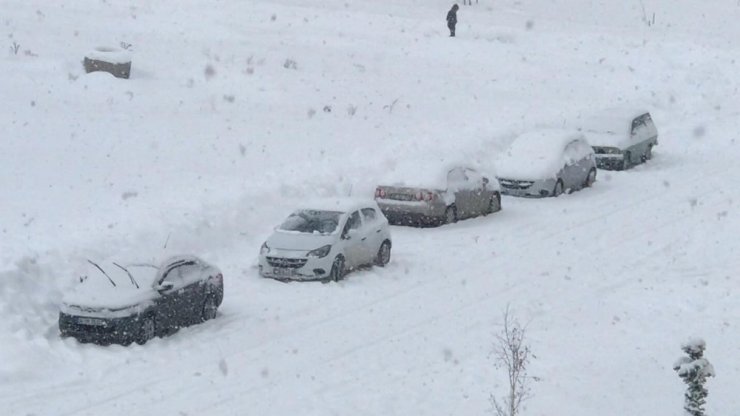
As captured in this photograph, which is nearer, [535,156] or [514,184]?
[514,184]

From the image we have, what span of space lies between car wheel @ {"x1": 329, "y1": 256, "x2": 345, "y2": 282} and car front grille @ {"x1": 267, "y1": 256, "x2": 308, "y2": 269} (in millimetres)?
554

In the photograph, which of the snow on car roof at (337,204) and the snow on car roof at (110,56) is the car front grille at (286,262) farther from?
the snow on car roof at (110,56)

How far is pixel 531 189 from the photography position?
3094cm

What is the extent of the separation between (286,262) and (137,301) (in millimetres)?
4549

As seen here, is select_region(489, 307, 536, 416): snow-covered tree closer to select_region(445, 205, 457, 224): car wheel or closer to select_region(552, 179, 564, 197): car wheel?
select_region(445, 205, 457, 224): car wheel

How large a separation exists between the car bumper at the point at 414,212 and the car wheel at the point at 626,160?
369 inches

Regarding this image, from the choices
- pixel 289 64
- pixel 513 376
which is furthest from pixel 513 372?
pixel 289 64

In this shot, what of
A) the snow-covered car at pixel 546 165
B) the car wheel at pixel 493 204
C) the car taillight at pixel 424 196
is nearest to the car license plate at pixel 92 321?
the car taillight at pixel 424 196

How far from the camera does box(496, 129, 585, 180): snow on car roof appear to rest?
31.0 metres

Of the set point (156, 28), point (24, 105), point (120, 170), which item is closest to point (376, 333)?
point (120, 170)

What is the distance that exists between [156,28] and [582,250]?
22.9 meters

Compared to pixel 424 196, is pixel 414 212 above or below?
below

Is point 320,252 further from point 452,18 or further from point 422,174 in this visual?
point 452,18

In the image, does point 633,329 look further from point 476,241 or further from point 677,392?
point 476,241
